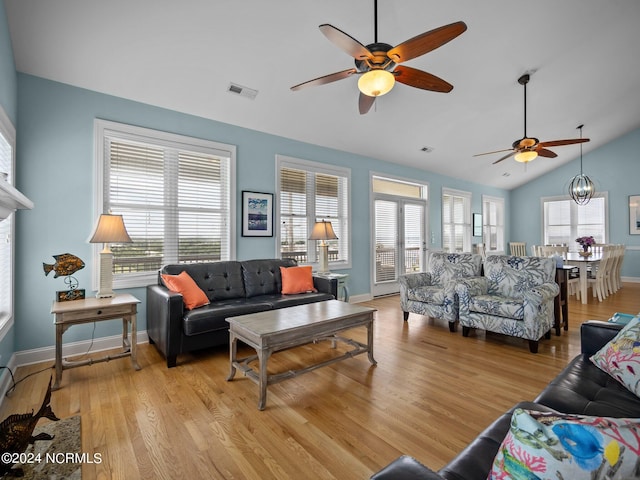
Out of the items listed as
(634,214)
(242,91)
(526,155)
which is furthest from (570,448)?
(634,214)

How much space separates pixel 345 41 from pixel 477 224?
781 centimetres

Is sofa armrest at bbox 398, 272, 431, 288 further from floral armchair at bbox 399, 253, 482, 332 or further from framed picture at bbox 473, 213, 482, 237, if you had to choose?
framed picture at bbox 473, 213, 482, 237

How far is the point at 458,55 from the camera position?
384cm

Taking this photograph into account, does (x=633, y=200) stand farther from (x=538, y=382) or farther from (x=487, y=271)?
(x=538, y=382)

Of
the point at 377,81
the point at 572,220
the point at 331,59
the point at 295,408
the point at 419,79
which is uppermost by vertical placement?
the point at 331,59

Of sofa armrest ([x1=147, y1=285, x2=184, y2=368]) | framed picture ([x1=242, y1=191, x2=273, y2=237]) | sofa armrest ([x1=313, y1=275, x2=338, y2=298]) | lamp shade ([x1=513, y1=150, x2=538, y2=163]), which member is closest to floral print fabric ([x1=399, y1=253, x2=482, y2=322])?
sofa armrest ([x1=313, y1=275, x2=338, y2=298])

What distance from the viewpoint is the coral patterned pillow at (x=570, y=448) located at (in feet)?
1.83

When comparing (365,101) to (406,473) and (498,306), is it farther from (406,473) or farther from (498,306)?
(406,473)

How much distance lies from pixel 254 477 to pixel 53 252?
3.02m

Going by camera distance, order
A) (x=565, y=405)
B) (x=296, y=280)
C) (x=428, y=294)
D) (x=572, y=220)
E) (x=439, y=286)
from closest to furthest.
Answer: (x=565, y=405) → (x=296, y=280) → (x=428, y=294) → (x=439, y=286) → (x=572, y=220)

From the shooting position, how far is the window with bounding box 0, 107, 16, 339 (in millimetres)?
2604

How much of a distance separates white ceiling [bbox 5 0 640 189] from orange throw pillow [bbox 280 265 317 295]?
83.6 inches

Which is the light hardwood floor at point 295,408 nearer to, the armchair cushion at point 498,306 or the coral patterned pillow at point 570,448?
the armchair cushion at point 498,306

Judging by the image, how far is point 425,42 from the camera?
2145mm
